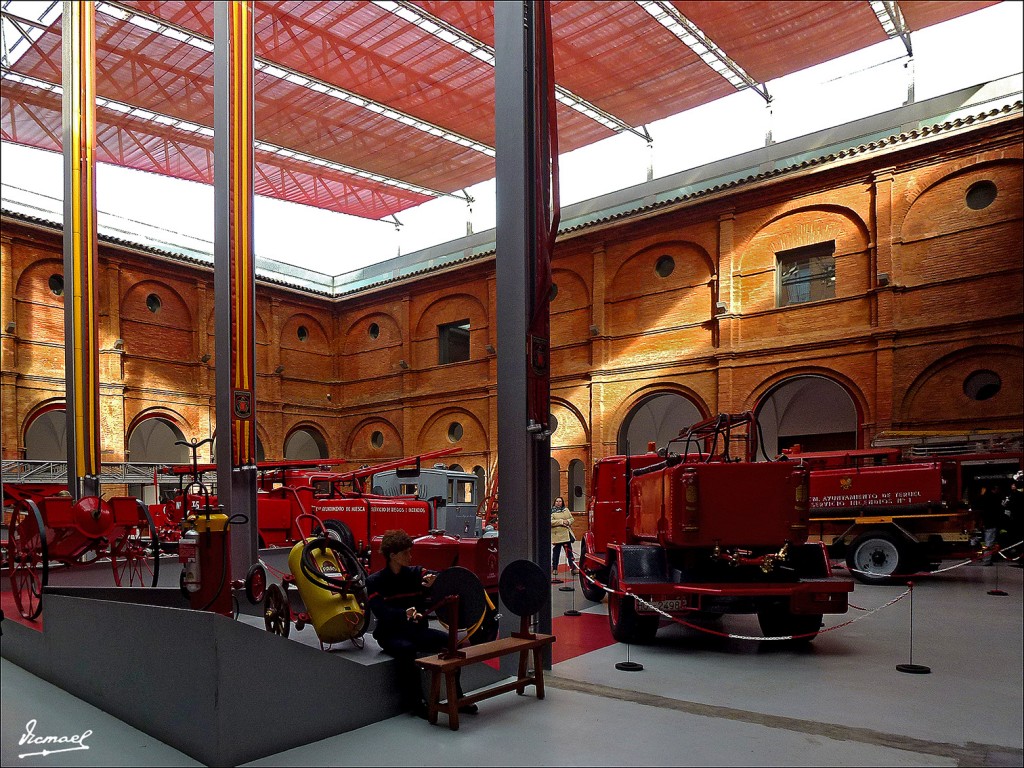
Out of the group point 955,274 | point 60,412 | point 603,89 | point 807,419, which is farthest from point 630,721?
point 60,412

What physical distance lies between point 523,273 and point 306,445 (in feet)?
84.9

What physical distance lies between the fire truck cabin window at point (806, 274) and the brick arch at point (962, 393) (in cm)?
328

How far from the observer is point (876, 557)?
42.0 feet

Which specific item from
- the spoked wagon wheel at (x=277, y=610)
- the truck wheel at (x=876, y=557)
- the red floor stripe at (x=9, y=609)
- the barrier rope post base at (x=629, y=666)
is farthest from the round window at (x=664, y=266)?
the red floor stripe at (x=9, y=609)

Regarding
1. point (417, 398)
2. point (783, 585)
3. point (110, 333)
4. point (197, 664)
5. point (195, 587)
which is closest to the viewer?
point (197, 664)

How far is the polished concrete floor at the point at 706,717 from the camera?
4566 millimetres

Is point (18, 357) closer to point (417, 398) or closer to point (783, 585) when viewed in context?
point (417, 398)

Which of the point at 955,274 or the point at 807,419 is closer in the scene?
the point at 955,274

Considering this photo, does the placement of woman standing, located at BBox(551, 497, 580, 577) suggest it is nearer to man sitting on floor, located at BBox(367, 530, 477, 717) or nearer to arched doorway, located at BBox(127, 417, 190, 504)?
man sitting on floor, located at BBox(367, 530, 477, 717)

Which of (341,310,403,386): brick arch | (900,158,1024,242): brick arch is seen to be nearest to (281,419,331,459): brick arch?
(341,310,403,386): brick arch

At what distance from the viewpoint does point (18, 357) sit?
21922 mm

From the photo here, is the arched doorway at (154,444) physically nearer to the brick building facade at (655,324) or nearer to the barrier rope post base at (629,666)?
the brick building facade at (655,324)

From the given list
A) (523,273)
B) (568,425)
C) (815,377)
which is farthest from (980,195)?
(523,273)

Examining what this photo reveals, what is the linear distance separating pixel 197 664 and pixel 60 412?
23883mm
